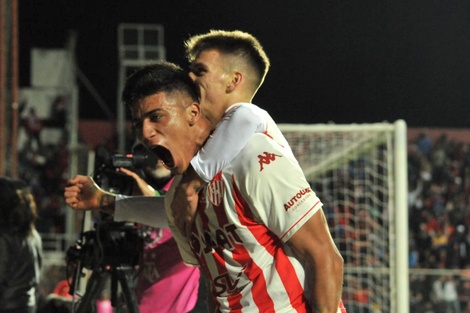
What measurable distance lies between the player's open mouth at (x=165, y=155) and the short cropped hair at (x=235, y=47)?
48 cm

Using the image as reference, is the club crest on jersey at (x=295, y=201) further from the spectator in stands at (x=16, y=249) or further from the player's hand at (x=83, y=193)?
the spectator in stands at (x=16, y=249)

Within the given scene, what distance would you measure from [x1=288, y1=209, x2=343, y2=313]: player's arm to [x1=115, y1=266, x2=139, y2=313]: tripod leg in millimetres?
1515

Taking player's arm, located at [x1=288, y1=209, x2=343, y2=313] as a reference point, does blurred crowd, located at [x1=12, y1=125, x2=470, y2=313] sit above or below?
below

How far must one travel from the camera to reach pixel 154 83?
278 cm

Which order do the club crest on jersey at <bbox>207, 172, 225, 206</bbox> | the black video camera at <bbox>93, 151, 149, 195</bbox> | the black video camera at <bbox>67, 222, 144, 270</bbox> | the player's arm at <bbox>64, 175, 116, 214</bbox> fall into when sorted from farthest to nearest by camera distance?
the black video camera at <bbox>67, 222, 144, 270</bbox> → the black video camera at <bbox>93, 151, 149, 195</bbox> → the player's arm at <bbox>64, 175, 116, 214</bbox> → the club crest on jersey at <bbox>207, 172, 225, 206</bbox>

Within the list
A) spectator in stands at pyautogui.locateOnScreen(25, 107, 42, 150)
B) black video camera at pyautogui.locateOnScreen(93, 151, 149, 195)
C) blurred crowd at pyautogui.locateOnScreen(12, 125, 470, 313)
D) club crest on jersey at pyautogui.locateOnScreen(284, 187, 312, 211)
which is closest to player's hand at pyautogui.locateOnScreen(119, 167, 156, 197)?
black video camera at pyautogui.locateOnScreen(93, 151, 149, 195)

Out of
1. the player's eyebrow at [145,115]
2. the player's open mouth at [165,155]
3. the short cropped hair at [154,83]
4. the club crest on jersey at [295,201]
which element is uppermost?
the short cropped hair at [154,83]

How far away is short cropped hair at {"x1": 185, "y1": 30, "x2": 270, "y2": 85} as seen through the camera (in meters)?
3.05

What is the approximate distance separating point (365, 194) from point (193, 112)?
4966 millimetres

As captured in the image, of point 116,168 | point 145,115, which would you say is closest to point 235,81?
point 145,115

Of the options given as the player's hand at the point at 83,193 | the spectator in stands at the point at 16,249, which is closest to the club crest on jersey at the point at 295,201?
the player's hand at the point at 83,193

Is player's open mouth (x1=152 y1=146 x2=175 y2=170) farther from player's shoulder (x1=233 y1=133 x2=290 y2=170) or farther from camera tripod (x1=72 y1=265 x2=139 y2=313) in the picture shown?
camera tripod (x1=72 y1=265 x2=139 y2=313)

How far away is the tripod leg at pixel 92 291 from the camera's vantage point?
151 inches

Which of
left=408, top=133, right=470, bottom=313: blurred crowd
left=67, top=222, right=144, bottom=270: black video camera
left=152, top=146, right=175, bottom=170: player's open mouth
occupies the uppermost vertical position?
left=152, top=146, right=175, bottom=170: player's open mouth
